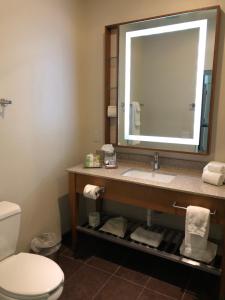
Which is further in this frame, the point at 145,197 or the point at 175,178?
the point at 175,178

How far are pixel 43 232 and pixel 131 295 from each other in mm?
960

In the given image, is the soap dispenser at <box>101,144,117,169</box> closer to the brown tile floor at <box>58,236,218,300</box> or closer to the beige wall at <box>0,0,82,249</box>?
the beige wall at <box>0,0,82,249</box>

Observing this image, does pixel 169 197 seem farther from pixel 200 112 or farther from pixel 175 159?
pixel 200 112

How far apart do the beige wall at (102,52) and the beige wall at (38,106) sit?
0.13m

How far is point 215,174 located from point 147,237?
797mm

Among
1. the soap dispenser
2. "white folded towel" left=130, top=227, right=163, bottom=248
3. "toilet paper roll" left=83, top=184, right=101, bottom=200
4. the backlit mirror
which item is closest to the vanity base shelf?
"white folded towel" left=130, top=227, right=163, bottom=248

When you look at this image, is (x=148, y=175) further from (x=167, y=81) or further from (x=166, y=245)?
(x=167, y=81)

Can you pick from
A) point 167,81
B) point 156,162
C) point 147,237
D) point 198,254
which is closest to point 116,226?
point 147,237

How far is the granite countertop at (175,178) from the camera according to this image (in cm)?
168

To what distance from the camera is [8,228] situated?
66.0 inches

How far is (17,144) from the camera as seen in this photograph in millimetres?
1951

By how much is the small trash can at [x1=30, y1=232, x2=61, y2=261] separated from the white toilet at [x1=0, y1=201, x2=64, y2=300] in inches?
15.7

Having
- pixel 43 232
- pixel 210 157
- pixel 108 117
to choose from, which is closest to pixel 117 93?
pixel 108 117

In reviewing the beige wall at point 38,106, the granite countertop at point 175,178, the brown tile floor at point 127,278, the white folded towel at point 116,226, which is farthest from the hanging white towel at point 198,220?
the beige wall at point 38,106
